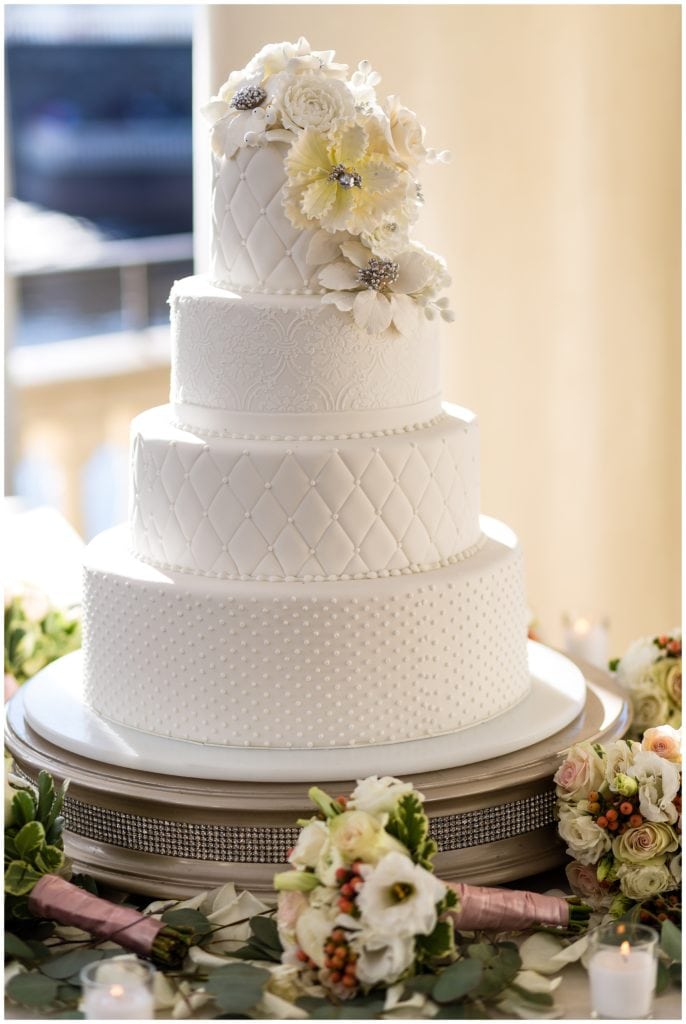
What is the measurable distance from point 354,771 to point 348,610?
29 centimetres

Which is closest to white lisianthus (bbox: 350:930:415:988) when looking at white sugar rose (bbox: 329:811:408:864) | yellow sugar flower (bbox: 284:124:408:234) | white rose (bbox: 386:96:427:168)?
white sugar rose (bbox: 329:811:408:864)

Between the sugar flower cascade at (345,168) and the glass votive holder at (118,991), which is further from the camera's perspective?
the sugar flower cascade at (345,168)

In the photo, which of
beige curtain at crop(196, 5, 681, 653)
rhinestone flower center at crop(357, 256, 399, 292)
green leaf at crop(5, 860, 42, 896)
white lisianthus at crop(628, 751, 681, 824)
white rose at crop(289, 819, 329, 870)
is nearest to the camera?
white rose at crop(289, 819, 329, 870)

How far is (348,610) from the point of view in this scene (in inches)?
101

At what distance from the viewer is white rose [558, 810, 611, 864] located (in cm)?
253

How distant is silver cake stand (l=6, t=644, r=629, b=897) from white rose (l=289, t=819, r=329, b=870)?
0.68 feet

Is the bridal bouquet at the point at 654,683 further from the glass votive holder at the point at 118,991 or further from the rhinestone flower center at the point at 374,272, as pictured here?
the glass votive holder at the point at 118,991

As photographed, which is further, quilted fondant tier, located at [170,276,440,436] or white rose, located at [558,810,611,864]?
quilted fondant tier, located at [170,276,440,436]

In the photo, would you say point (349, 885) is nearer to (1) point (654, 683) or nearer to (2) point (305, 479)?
(2) point (305, 479)

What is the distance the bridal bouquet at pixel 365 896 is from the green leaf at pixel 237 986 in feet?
0.18

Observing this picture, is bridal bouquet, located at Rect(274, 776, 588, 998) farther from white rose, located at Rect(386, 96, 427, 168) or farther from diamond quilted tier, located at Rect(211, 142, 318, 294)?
white rose, located at Rect(386, 96, 427, 168)

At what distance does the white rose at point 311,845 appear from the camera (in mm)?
2193

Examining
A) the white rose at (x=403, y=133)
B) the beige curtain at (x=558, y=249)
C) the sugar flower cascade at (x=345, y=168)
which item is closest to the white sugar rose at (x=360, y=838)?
the sugar flower cascade at (x=345, y=168)

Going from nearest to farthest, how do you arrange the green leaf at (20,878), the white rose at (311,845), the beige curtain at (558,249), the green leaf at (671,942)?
the white rose at (311,845) < the green leaf at (671,942) < the green leaf at (20,878) < the beige curtain at (558,249)
